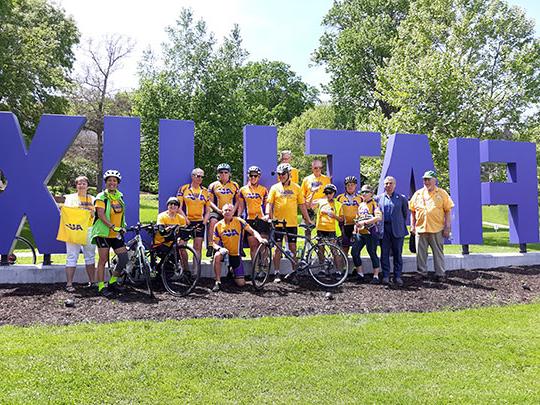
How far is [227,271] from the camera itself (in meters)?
8.27

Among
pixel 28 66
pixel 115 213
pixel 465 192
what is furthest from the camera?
pixel 28 66

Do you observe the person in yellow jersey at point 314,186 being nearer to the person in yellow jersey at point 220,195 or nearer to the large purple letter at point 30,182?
the person in yellow jersey at point 220,195

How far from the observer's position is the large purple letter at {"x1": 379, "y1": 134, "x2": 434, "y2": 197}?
9.53 m

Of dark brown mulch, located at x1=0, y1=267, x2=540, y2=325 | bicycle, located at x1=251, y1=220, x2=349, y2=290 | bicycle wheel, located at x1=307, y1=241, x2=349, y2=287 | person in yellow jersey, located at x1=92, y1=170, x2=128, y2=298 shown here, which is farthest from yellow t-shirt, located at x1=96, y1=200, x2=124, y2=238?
bicycle wheel, located at x1=307, y1=241, x2=349, y2=287

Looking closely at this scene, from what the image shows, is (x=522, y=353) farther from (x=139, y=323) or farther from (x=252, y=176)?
(x=252, y=176)

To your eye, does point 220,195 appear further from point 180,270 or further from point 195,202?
point 180,270

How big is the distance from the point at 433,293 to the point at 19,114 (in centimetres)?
1952

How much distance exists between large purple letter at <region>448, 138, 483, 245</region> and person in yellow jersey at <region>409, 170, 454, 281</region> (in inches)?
54.6

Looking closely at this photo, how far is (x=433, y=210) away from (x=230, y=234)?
3.67 m

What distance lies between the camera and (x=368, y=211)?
7.85 m

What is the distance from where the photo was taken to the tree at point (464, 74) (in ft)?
57.7

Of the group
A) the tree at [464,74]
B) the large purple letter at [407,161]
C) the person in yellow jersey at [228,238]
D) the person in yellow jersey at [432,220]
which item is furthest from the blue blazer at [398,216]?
the tree at [464,74]

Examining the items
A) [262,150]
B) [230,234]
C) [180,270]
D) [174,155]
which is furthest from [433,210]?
[174,155]

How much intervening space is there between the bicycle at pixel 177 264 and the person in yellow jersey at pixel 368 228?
108 inches
